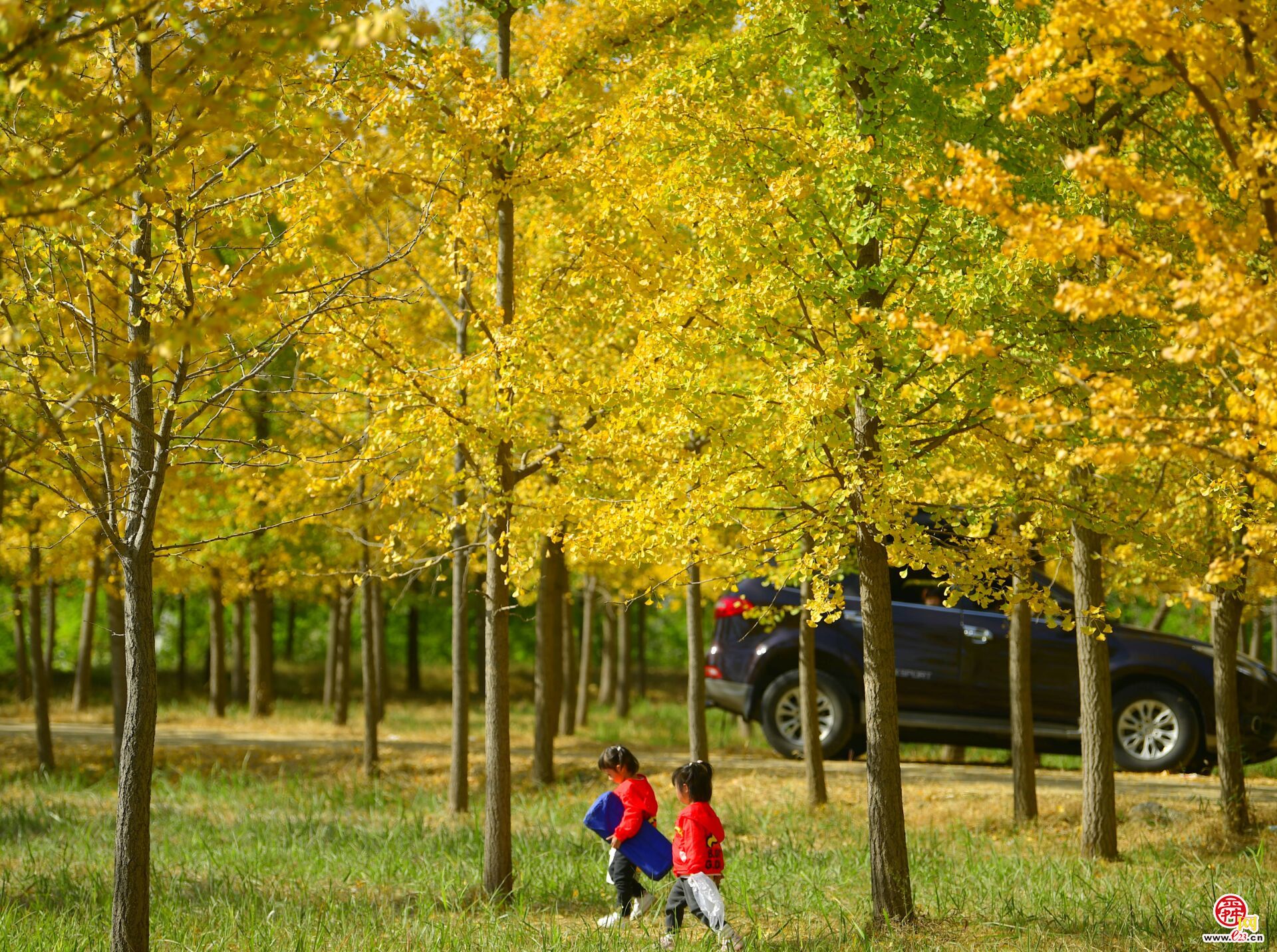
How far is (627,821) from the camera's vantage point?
6543 mm

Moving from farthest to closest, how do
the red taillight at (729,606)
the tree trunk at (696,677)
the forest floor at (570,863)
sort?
the red taillight at (729,606) → the tree trunk at (696,677) → the forest floor at (570,863)

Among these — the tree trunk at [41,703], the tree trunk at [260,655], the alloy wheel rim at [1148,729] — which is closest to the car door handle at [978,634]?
the alloy wheel rim at [1148,729]

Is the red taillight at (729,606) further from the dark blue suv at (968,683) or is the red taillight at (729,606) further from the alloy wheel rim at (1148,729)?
the alloy wheel rim at (1148,729)

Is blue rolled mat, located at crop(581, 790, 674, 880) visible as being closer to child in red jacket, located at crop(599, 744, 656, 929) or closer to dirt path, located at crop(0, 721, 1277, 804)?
child in red jacket, located at crop(599, 744, 656, 929)

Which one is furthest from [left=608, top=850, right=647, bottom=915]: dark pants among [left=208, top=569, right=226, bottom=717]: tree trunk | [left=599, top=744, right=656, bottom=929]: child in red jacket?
[left=208, top=569, right=226, bottom=717]: tree trunk

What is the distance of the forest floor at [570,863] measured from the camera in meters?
6.17

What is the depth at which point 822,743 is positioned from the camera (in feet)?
37.9

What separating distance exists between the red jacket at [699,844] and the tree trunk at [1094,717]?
3.03m

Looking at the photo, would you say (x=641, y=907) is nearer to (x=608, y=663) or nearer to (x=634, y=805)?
(x=634, y=805)

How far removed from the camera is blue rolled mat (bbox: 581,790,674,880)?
6.57m

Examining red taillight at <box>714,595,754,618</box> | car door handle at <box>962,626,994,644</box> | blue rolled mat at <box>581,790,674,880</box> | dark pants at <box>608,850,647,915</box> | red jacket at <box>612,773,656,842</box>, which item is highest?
red taillight at <box>714,595,754,618</box>

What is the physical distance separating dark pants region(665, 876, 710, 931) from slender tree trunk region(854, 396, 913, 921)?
1000mm

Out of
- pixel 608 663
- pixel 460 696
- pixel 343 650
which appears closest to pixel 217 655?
pixel 343 650

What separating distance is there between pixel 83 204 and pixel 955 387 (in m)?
4.34
